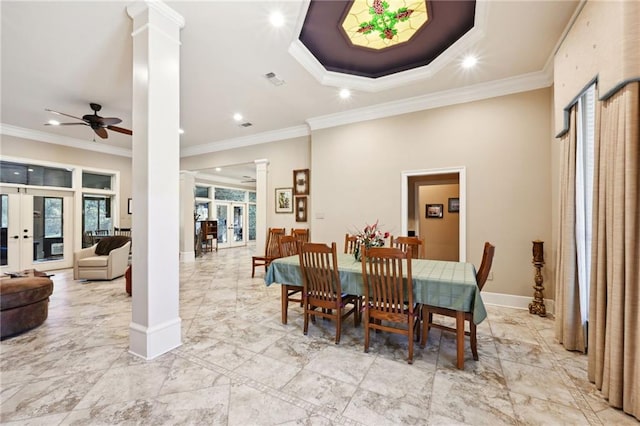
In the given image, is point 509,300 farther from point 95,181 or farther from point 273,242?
point 95,181

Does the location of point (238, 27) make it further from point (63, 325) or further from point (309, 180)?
point (63, 325)

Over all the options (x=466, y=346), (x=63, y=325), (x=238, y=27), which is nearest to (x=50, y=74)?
(x=238, y=27)

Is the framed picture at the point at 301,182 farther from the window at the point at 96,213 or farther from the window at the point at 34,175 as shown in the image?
the window at the point at 34,175

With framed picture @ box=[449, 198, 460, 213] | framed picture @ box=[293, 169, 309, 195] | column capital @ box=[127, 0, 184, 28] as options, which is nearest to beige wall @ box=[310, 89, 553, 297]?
framed picture @ box=[293, 169, 309, 195]

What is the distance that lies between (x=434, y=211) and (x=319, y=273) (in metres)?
5.01

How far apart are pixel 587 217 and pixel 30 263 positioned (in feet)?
30.5

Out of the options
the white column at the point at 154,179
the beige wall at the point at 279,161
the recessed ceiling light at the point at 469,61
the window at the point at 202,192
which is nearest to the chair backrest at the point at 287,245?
the white column at the point at 154,179

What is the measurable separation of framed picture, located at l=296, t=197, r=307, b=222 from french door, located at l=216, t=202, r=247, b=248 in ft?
19.3

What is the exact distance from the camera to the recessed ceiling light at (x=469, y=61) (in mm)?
3167

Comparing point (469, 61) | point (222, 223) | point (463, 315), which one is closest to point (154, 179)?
point (463, 315)

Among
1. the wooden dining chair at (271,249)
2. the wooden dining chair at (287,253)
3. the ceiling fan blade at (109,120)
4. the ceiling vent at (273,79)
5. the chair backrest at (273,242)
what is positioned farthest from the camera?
the chair backrest at (273,242)

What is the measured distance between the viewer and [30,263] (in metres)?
5.72

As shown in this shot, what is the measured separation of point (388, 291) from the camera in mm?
2338

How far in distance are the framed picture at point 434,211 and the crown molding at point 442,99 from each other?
315 cm
